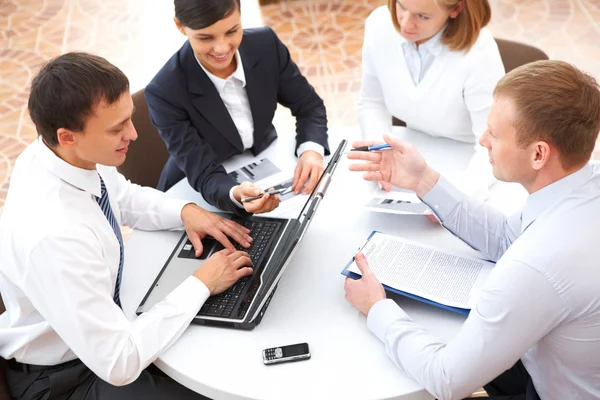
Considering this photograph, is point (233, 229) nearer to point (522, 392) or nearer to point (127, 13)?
point (522, 392)

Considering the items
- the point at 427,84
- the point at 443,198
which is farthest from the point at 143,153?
the point at 443,198

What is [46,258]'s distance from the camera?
1.64 metres

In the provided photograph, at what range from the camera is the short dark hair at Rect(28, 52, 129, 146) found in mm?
1715

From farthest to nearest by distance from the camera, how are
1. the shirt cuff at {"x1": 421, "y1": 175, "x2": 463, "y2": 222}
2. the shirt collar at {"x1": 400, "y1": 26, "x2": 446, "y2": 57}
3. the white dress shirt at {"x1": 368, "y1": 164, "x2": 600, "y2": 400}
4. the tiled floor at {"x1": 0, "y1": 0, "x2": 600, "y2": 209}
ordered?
the tiled floor at {"x1": 0, "y1": 0, "x2": 600, "y2": 209}, the shirt collar at {"x1": 400, "y1": 26, "x2": 446, "y2": 57}, the shirt cuff at {"x1": 421, "y1": 175, "x2": 463, "y2": 222}, the white dress shirt at {"x1": 368, "y1": 164, "x2": 600, "y2": 400}

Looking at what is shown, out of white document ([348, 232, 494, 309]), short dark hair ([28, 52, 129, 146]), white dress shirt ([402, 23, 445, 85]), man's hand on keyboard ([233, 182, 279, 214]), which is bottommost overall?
white document ([348, 232, 494, 309])

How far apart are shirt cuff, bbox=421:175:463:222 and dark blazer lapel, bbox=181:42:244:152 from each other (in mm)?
777

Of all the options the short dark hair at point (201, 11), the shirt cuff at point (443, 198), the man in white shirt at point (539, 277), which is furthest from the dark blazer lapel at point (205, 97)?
the man in white shirt at point (539, 277)

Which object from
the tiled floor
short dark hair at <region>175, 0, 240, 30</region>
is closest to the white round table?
short dark hair at <region>175, 0, 240, 30</region>

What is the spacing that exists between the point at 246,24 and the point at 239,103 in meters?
3.02

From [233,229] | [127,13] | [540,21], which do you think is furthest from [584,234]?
[127,13]

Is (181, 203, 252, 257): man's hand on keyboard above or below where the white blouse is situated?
below

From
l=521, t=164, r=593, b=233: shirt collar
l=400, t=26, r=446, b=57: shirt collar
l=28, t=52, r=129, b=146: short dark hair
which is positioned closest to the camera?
l=521, t=164, r=593, b=233: shirt collar

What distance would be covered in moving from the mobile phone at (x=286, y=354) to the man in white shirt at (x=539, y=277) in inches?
7.3

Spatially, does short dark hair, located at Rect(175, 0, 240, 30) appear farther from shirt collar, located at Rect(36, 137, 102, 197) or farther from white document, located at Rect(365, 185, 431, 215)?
white document, located at Rect(365, 185, 431, 215)
